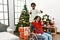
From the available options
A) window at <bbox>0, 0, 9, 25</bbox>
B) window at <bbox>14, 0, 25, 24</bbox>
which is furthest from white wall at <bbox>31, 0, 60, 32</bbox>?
window at <bbox>0, 0, 9, 25</bbox>

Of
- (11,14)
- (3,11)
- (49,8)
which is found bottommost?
(11,14)

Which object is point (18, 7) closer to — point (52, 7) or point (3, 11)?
point (3, 11)

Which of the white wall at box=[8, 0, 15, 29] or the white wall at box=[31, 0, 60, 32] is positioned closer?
the white wall at box=[31, 0, 60, 32]

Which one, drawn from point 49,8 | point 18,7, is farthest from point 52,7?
point 18,7

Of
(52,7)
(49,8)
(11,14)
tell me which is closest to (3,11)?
(11,14)

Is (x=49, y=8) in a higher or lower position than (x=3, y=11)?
higher

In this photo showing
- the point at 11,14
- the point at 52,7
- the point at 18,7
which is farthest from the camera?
the point at 18,7

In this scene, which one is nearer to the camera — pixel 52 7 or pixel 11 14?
pixel 52 7

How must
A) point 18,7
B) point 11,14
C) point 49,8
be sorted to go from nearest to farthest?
point 49,8
point 11,14
point 18,7

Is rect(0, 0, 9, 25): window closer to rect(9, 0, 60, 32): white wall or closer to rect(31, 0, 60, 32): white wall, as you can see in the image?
rect(9, 0, 60, 32): white wall

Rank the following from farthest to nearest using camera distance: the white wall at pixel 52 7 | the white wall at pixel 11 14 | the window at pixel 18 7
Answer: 1. the window at pixel 18 7
2. the white wall at pixel 11 14
3. the white wall at pixel 52 7

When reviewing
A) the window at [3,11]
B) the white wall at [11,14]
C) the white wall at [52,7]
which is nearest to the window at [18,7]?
the white wall at [11,14]

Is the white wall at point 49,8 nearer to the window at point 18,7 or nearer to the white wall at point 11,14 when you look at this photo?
the white wall at point 11,14

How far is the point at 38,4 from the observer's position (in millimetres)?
7688
